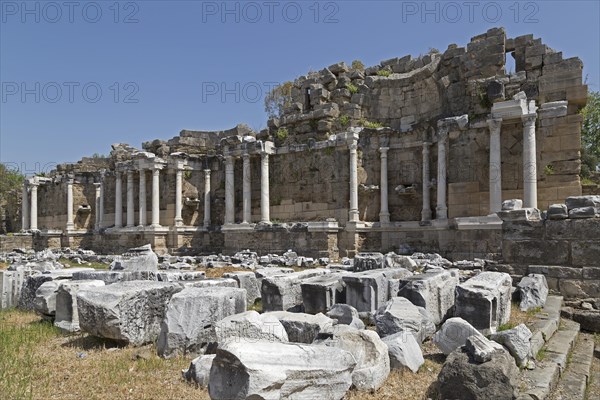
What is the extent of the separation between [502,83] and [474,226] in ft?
15.9

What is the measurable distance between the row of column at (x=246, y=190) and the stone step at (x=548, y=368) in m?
14.3

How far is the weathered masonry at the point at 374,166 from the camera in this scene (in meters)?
14.2

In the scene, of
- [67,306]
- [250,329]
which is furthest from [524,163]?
[67,306]

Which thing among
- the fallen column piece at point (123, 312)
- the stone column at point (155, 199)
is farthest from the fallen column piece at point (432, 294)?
the stone column at point (155, 199)

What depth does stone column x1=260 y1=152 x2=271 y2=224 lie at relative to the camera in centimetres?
1994

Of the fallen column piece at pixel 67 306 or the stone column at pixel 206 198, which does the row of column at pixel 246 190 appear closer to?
the stone column at pixel 206 198

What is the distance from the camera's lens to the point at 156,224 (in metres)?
22.4

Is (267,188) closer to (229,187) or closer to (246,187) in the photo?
(246,187)

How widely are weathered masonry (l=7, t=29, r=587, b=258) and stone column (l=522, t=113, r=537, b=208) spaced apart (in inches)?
1.4

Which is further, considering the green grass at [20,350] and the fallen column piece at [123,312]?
the fallen column piece at [123,312]

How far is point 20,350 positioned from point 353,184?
44.9ft

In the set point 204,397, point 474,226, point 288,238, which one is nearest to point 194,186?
point 288,238

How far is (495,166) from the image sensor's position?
14.6 meters

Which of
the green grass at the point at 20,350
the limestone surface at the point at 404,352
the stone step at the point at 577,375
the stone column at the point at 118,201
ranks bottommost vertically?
the stone step at the point at 577,375
